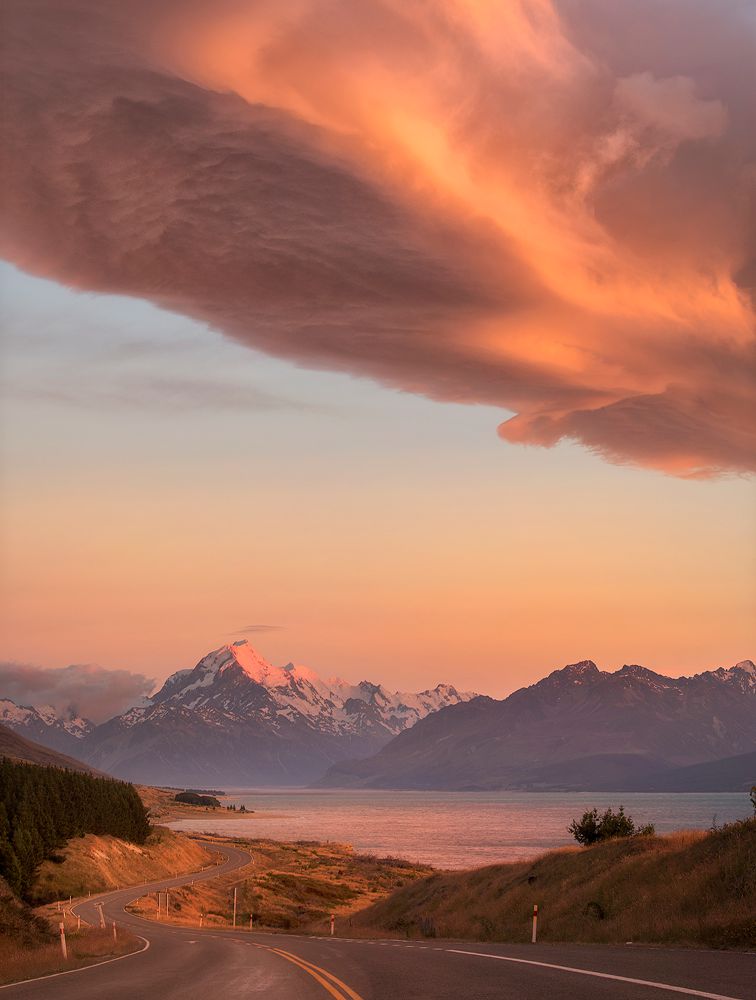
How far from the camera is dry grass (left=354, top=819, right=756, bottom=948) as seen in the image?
2997 centimetres

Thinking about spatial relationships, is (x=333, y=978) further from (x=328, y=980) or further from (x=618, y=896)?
(x=618, y=896)

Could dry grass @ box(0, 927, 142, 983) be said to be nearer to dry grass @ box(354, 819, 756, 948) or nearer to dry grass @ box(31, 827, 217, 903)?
dry grass @ box(354, 819, 756, 948)

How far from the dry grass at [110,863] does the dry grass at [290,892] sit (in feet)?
30.2

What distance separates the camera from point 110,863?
117 m

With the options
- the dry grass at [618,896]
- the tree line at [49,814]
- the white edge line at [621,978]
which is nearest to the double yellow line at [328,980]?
the white edge line at [621,978]

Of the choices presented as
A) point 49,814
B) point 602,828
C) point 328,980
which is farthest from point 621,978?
point 49,814

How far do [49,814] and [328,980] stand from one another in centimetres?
9915

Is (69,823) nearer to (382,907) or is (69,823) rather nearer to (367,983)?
(382,907)

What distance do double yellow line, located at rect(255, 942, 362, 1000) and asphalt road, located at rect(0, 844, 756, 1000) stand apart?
0.02m

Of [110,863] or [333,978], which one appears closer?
[333,978]

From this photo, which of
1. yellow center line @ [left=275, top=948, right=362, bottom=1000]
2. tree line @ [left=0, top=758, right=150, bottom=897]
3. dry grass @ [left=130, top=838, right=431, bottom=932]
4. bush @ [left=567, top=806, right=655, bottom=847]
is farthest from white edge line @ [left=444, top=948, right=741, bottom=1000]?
tree line @ [left=0, top=758, right=150, bottom=897]

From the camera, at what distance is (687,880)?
3531 cm

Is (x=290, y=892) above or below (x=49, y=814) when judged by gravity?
below

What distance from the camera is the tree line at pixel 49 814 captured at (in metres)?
101
